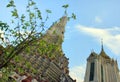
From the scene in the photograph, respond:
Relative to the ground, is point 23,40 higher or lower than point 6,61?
higher

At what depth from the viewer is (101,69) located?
352 feet

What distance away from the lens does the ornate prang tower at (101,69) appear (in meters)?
100

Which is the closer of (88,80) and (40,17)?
(40,17)

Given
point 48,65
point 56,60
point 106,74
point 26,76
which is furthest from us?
point 106,74

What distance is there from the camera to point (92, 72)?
10231 cm

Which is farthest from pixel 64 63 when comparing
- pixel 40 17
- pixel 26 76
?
pixel 40 17

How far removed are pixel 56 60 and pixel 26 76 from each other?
24881 millimetres

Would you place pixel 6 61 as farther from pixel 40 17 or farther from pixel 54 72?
pixel 54 72

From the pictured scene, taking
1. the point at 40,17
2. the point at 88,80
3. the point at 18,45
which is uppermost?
the point at 40,17

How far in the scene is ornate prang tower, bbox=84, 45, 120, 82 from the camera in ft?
329

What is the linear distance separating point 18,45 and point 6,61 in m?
1.87

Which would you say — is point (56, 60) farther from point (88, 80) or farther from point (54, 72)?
point (88, 80)

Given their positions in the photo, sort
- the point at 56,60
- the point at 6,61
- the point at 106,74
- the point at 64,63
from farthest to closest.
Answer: the point at 106,74
the point at 64,63
the point at 56,60
the point at 6,61

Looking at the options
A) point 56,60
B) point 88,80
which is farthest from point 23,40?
point 88,80
